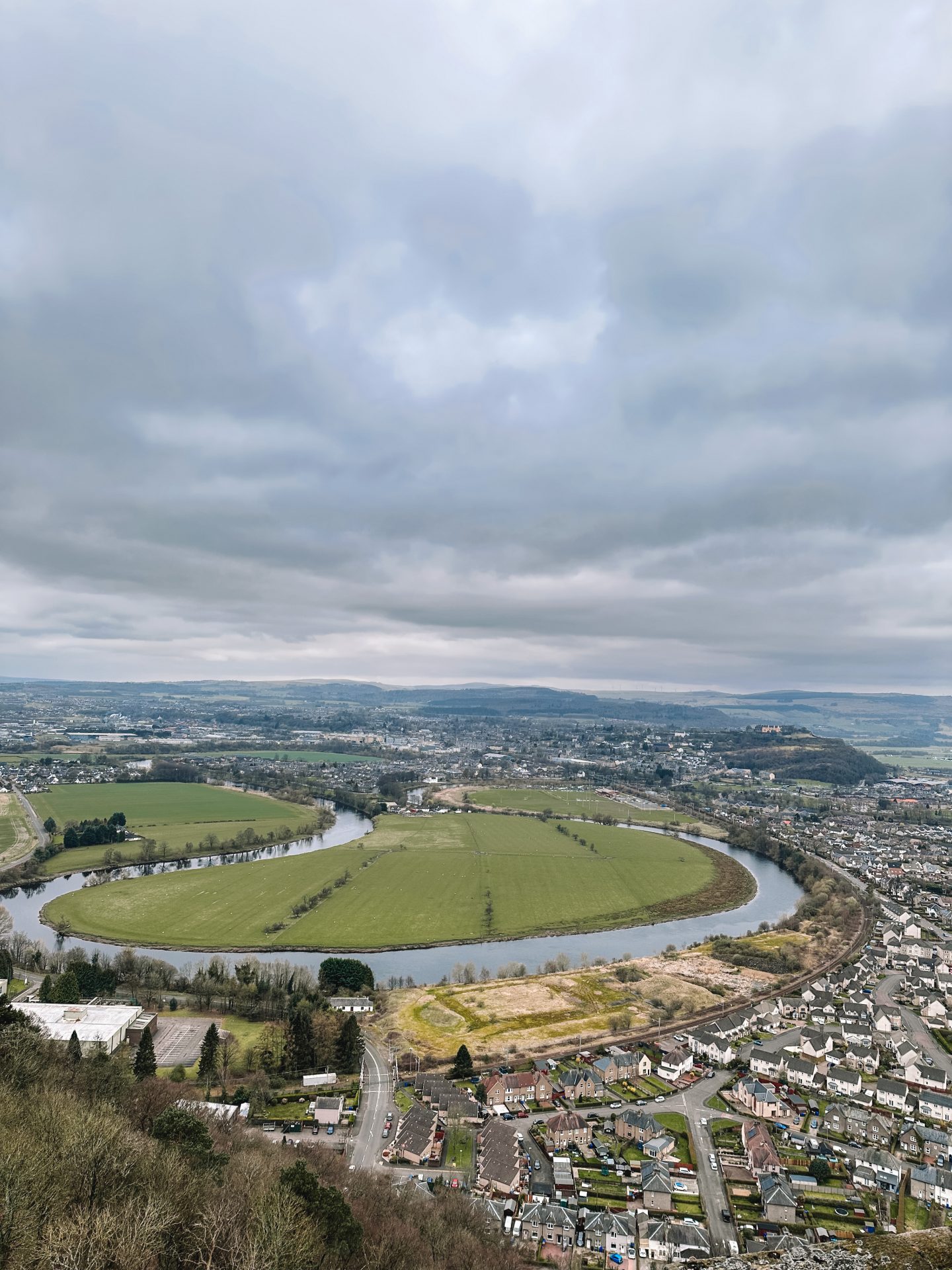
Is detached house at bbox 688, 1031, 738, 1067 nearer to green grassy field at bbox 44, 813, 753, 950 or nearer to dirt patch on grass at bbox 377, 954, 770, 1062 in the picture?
dirt patch on grass at bbox 377, 954, 770, 1062

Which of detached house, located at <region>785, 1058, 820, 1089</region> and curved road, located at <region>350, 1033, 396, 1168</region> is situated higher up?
curved road, located at <region>350, 1033, 396, 1168</region>

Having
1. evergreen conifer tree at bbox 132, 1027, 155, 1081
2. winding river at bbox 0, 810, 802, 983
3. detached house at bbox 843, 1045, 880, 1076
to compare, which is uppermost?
evergreen conifer tree at bbox 132, 1027, 155, 1081

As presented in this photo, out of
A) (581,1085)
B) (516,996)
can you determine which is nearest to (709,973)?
(516,996)

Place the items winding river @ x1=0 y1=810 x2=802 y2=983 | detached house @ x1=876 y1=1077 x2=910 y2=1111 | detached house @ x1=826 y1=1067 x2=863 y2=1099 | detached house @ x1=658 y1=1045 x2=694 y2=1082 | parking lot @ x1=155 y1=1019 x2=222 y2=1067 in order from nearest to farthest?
detached house @ x1=876 y1=1077 x2=910 y2=1111 → detached house @ x1=826 y1=1067 x2=863 y2=1099 → parking lot @ x1=155 y1=1019 x2=222 y2=1067 → detached house @ x1=658 y1=1045 x2=694 y2=1082 → winding river @ x1=0 y1=810 x2=802 y2=983

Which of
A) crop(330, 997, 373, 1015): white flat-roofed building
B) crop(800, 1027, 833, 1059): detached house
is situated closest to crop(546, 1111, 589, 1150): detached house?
crop(330, 997, 373, 1015): white flat-roofed building

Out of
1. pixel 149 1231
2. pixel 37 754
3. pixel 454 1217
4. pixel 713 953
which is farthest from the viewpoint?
pixel 37 754

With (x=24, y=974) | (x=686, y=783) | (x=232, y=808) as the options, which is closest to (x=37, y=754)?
(x=232, y=808)

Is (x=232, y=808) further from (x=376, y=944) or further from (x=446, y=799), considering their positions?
(x=376, y=944)
